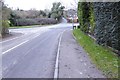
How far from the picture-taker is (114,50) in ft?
42.2

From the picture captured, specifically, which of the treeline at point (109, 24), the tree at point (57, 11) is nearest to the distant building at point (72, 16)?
the tree at point (57, 11)

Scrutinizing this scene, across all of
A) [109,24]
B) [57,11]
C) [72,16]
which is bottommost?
[109,24]

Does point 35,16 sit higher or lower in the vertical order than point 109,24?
higher

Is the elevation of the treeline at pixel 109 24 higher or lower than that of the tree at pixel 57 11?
lower

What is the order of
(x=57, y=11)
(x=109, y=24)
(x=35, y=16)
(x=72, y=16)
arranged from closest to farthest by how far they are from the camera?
(x=109, y=24) < (x=72, y=16) < (x=35, y=16) < (x=57, y=11)

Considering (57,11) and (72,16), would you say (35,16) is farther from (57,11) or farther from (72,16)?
(72,16)

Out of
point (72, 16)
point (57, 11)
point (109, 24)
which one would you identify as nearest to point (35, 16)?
Answer: point (57, 11)

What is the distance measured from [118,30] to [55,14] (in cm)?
8107

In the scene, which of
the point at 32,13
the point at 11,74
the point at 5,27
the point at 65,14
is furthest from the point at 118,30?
the point at 65,14

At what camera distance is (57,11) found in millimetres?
94062

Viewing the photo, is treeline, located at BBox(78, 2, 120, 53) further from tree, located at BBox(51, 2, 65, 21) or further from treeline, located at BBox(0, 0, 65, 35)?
tree, located at BBox(51, 2, 65, 21)

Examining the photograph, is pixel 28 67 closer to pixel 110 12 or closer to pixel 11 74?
pixel 11 74

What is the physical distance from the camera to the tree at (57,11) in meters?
92.0

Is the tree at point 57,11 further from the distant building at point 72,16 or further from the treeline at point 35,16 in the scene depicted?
the distant building at point 72,16
